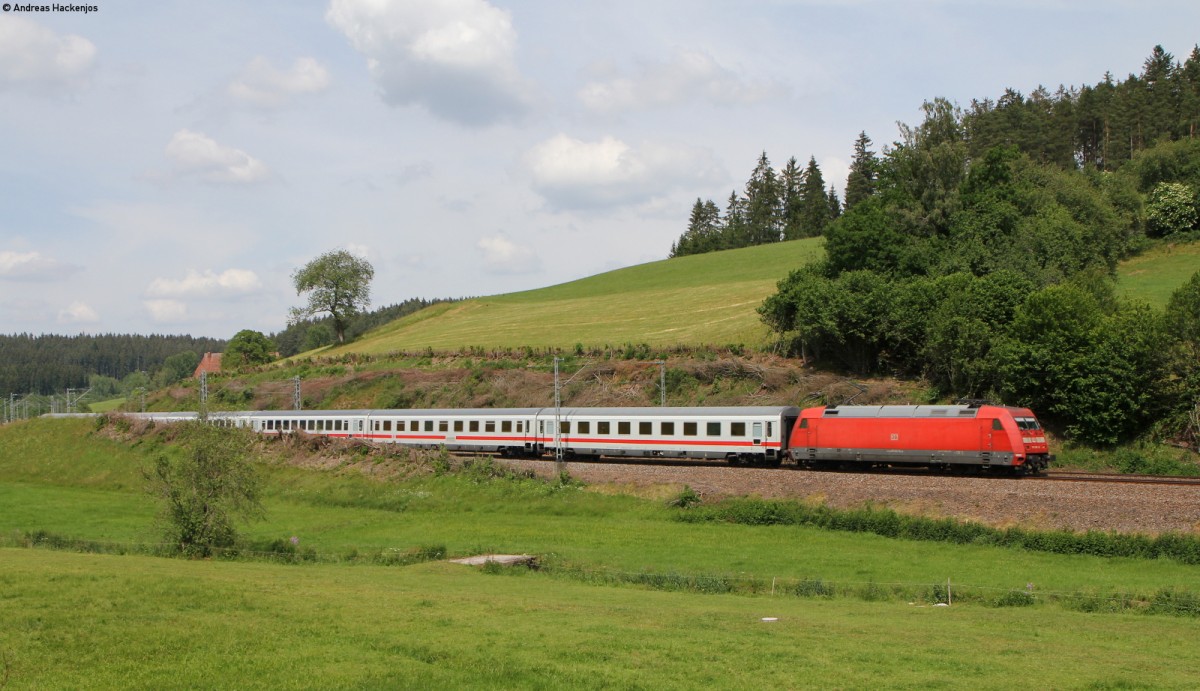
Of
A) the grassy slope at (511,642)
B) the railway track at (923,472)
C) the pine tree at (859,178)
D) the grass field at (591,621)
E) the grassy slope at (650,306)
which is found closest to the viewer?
the grassy slope at (511,642)

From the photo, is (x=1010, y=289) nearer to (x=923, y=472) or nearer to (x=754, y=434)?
(x=923, y=472)

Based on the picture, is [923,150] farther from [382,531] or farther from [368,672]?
[368,672]

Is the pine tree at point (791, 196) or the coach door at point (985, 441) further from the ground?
the pine tree at point (791, 196)

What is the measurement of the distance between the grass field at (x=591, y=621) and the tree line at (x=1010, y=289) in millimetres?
18206

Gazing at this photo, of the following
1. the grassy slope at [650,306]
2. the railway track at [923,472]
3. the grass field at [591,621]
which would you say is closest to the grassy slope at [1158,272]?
the grassy slope at [650,306]

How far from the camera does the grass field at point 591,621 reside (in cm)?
1344

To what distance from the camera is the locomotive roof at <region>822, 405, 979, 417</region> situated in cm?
3800

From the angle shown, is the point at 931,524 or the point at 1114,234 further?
the point at 1114,234

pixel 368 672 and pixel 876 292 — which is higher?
pixel 876 292

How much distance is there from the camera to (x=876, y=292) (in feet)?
203

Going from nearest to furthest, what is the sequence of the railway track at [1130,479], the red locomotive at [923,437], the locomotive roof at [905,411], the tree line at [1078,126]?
the railway track at [1130,479]
the red locomotive at [923,437]
the locomotive roof at [905,411]
the tree line at [1078,126]

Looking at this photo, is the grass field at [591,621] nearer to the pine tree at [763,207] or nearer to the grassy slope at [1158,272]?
the grassy slope at [1158,272]

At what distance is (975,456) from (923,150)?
45.2 metres

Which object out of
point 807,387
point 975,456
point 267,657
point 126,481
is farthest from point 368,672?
point 126,481
